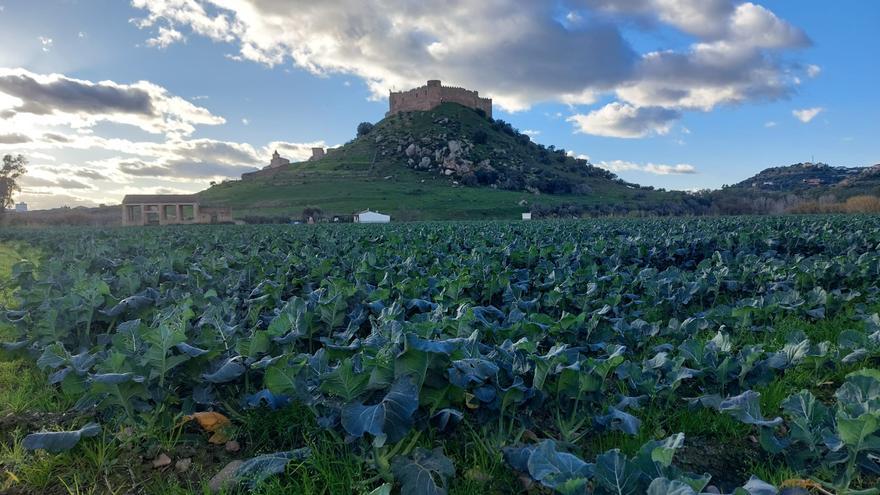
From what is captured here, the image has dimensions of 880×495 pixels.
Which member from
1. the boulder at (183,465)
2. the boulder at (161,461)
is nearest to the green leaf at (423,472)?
the boulder at (183,465)

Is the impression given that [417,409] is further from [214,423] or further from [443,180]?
[443,180]

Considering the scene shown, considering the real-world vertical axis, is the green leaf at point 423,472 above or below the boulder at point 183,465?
above

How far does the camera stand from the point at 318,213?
7788 cm

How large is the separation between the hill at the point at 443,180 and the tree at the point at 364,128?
498mm

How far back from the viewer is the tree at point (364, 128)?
507 ft

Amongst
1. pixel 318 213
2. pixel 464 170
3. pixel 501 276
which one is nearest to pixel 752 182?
pixel 464 170

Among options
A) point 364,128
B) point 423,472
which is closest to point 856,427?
point 423,472

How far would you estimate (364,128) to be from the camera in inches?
6176

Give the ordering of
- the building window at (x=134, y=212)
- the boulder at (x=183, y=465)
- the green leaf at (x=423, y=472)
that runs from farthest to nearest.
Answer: the building window at (x=134, y=212) < the boulder at (x=183, y=465) < the green leaf at (x=423, y=472)

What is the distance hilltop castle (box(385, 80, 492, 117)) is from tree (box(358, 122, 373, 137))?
6.72 m

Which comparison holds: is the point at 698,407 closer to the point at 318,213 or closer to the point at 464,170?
the point at 318,213

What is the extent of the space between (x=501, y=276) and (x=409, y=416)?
4.64 metres

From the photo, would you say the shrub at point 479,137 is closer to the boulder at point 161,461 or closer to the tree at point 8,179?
the tree at point 8,179

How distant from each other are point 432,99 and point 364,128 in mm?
24019
